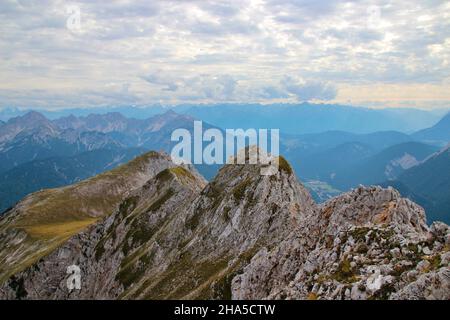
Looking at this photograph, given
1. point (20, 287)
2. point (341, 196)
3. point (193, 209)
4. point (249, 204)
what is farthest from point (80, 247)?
point (341, 196)

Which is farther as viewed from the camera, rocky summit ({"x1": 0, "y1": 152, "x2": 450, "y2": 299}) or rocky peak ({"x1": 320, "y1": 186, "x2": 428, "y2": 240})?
rocky peak ({"x1": 320, "y1": 186, "x2": 428, "y2": 240})

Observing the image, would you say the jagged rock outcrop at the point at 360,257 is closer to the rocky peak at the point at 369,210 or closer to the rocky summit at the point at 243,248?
the rocky peak at the point at 369,210

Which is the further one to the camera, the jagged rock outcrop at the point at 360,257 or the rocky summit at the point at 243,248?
the rocky summit at the point at 243,248

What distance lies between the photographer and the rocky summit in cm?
4259

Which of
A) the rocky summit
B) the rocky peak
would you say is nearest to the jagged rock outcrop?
the rocky peak

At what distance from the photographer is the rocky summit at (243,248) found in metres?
42.6

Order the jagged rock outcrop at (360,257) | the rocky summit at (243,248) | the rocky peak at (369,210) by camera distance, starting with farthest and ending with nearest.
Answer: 1. the rocky peak at (369,210)
2. the rocky summit at (243,248)
3. the jagged rock outcrop at (360,257)

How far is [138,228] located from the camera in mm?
143875

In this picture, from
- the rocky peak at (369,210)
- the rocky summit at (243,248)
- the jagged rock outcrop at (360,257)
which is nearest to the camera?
the jagged rock outcrop at (360,257)

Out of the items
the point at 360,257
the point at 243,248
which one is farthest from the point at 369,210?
the point at 243,248

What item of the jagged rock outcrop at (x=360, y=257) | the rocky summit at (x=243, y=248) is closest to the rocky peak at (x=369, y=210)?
the jagged rock outcrop at (x=360, y=257)

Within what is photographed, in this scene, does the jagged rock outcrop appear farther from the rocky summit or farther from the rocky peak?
the rocky summit
